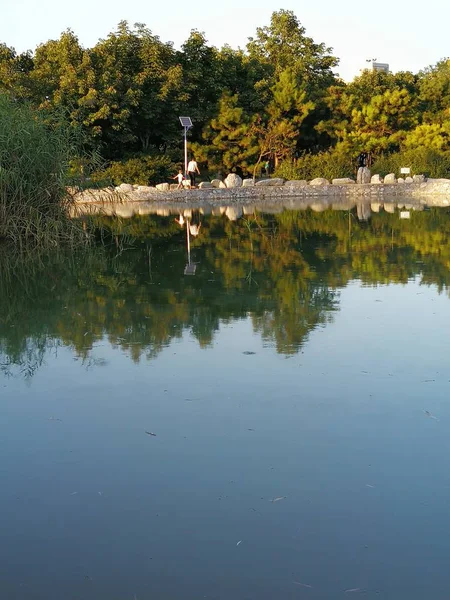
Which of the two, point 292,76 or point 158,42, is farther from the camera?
point 292,76

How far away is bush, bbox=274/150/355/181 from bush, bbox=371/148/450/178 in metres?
1.29

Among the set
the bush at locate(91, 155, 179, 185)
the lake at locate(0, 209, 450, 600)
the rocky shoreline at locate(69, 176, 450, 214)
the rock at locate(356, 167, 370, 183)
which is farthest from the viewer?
the rock at locate(356, 167, 370, 183)

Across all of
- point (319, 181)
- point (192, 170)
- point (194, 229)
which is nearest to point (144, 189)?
point (192, 170)

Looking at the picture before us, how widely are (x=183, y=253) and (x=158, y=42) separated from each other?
18678mm

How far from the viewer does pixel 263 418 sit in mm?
3957

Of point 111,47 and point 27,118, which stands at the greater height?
point 111,47

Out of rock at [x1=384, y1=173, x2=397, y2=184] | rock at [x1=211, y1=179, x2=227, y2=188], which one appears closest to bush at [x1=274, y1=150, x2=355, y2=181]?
rock at [x1=384, y1=173, x2=397, y2=184]

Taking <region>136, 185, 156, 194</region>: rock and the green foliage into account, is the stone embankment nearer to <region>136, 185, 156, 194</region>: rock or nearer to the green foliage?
<region>136, 185, 156, 194</region>: rock

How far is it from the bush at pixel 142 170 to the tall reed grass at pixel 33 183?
1320 centimetres

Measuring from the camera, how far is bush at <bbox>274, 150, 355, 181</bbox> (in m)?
28.2

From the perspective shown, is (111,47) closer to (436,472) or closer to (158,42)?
(158,42)

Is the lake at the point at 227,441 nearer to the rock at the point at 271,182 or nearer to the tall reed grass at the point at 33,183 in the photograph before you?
the tall reed grass at the point at 33,183

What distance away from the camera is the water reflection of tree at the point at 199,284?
5.83 meters

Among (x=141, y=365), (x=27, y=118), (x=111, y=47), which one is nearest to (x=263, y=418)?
(x=141, y=365)
